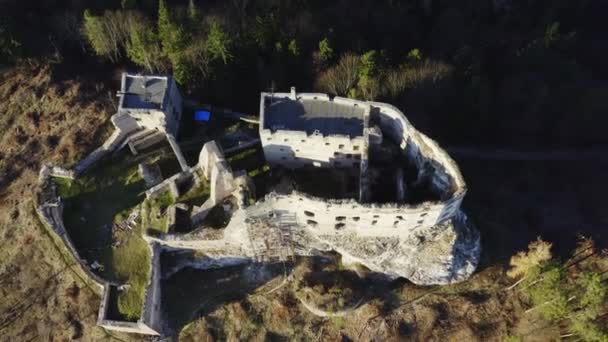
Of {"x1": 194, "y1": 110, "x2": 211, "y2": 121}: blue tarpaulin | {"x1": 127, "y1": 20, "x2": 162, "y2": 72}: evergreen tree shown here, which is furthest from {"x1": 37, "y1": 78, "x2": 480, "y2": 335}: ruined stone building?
{"x1": 127, "y1": 20, "x2": 162, "y2": 72}: evergreen tree

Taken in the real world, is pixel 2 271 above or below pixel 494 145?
below

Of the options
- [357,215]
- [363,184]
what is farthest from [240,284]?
[363,184]

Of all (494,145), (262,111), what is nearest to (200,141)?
(262,111)

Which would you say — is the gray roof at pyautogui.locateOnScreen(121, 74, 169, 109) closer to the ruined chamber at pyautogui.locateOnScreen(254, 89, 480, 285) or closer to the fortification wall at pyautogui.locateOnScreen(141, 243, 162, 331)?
the ruined chamber at pyautogui.locateOnScreen(254, 89, 480, 285)

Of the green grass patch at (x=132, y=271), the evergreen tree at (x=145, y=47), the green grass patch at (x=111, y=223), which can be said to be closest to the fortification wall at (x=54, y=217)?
the green grass patch at (x=111, y=223)

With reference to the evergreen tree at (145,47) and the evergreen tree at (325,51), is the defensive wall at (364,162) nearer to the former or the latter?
the evergreen tree at (325,51)

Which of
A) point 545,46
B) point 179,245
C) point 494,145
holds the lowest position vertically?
point 179,245

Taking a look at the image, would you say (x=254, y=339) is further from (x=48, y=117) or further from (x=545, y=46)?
(x=545, y=46)

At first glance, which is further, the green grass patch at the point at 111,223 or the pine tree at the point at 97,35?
the pine tree at the point at 97,35
